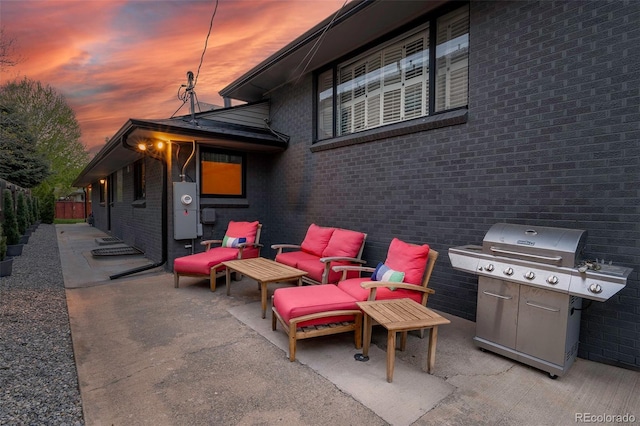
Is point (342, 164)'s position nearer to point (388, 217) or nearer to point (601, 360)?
point (388, 217)

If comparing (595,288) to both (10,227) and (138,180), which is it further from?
(10,227)

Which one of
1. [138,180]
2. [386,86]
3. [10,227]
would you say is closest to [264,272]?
[386,86]

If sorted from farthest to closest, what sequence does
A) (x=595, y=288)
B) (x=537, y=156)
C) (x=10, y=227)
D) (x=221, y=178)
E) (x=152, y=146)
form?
(x=10, y=227), (x=221, y=178), (x=152, y=146), (x=537, y=156), (x=595, y=288)

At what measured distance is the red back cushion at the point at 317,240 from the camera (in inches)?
204

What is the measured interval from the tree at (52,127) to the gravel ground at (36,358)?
59.7 ft

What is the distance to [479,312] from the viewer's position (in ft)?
9.72

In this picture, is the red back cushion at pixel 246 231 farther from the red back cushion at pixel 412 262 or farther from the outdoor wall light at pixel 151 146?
the red back cushion at pixel 412 262

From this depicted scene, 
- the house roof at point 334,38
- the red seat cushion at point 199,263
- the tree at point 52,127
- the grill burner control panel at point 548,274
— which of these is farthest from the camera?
the tree at point 52,127

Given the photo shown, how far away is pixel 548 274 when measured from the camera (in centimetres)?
248

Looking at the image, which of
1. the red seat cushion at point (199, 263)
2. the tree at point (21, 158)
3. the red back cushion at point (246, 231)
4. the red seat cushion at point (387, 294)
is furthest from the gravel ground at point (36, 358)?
the tree at point (21, 158)

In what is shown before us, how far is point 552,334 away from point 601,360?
0.80 meters

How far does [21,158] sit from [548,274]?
23950 millimetres

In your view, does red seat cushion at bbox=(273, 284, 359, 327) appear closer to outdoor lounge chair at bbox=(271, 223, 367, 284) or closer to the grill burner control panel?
outdoor lounge chair at bbox=(271, 223, 367, 284)

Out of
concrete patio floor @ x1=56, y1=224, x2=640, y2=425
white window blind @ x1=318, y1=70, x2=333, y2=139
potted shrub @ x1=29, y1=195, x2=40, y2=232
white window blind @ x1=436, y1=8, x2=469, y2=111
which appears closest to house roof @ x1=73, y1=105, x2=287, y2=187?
white window blind @ x1=318, y1=70, x2=333, y2=139
